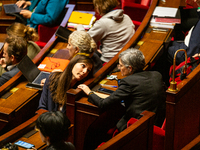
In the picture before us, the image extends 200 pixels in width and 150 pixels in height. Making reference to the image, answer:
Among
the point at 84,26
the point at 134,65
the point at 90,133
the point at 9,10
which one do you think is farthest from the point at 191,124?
the point at 9,10

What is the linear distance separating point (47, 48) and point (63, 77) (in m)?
1.01

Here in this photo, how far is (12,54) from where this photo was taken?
3.11 m

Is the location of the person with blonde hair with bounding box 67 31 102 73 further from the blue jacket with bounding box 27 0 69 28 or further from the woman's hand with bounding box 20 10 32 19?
the woman's hand with bounding box 20 10 32 19

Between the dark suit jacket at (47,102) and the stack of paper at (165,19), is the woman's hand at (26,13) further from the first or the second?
the dark suit jacket at (47,102)

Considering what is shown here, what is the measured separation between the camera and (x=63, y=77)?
254 cm

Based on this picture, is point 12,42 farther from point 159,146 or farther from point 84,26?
point 159,146

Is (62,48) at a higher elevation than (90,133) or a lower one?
higher

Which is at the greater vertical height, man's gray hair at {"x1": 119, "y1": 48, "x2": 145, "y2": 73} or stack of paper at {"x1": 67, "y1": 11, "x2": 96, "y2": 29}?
stack of paper at {"x1": 67, "y1": 11, "x2": 96, "y2": 29}

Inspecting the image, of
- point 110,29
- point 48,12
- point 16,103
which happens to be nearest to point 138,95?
point 16,103

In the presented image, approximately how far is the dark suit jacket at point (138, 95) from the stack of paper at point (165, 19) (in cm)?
134

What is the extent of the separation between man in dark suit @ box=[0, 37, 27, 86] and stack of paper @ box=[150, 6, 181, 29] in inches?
56.3

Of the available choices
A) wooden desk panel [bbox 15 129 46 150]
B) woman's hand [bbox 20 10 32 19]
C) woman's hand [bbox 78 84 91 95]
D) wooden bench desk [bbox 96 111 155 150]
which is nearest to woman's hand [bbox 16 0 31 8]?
woman's hand [bbox 20 10 32 19]

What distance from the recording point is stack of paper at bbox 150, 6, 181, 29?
11.8 feet

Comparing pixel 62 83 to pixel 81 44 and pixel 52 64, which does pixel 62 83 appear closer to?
pixel 81 44
